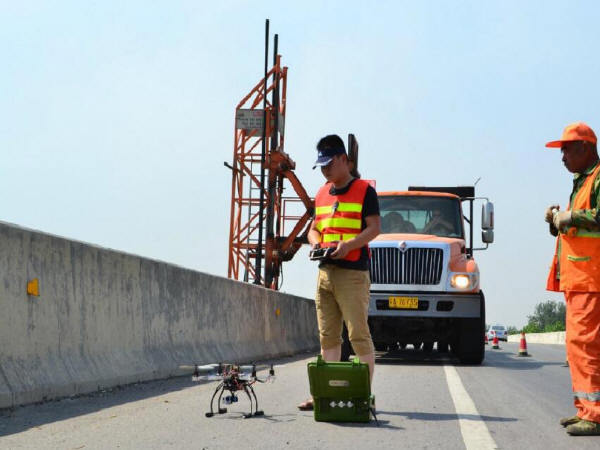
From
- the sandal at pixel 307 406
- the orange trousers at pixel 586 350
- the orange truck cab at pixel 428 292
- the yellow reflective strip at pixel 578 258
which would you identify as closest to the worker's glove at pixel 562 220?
the yellow reflective strip at pixel 578 258

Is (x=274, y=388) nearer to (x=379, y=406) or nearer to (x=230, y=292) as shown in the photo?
(x=379, y=406)

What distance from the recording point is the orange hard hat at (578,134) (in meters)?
6.37

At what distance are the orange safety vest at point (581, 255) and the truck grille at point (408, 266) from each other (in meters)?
7.89

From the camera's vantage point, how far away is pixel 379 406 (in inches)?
296

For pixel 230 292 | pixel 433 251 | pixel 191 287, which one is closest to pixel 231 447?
pixel 191 287

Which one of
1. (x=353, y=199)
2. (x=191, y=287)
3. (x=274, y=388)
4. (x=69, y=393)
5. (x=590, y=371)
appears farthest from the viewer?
(x=191, y=287)

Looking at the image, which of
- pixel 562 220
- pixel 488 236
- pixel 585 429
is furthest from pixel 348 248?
pixel 488 236

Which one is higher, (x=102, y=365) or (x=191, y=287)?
(x=191, y=287)

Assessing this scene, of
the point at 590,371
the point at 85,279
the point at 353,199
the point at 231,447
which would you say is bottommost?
the point at 231,447

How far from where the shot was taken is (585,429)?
5.94m

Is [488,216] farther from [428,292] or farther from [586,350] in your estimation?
[586,350]

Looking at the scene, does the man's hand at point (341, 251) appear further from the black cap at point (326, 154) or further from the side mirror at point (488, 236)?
the side mirror at point (488, 236)

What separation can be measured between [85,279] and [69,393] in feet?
3.98

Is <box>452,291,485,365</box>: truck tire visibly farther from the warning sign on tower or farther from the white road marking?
the warning sign on tower
